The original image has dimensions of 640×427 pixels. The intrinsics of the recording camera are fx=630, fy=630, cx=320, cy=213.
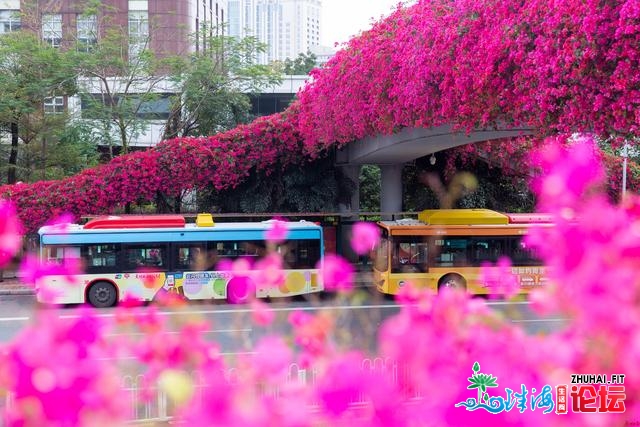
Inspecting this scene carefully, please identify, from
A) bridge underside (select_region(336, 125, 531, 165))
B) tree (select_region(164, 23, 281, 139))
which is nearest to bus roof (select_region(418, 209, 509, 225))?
bridge underside (select_region(336, 125, 531, 165))

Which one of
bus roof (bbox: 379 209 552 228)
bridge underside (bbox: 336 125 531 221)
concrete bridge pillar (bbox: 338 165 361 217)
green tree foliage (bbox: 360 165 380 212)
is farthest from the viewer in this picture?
green tree foliage (bbox: 360 165 380 212)

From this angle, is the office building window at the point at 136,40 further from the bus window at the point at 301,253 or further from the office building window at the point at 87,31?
the bus window at the point at 301,253

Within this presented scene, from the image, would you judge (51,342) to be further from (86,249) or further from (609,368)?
(86,249)

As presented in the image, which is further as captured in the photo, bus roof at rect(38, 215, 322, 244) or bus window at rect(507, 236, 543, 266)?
bus window at rect(507, 236, 543, 266)

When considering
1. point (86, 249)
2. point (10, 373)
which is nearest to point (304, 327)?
point (10, 373)

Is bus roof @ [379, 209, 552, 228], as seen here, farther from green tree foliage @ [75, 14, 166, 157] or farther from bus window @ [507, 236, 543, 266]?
green tree foliage @ [75, 14, 166, 157]

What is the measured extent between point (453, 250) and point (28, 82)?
14.6m

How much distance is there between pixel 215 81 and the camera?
21953 millimetres

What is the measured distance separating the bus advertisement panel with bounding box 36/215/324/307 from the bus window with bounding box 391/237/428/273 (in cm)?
235

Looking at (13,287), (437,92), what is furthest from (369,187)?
(437,92)

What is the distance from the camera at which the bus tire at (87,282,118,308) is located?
14578mm

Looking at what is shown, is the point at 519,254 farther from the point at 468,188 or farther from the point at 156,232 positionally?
the point at 156,232

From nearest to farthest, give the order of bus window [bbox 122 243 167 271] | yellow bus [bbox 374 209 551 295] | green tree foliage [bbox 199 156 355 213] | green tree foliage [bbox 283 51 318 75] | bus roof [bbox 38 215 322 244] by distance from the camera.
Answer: bus roof [bbox 38 215 322 244], bus window [bbox 122 243 167 271], yellow bus [bbox 374 209 551 295], green tree foliage [bbox 199 156 355 213], green tree foliage [bbox 283 51 318 75]

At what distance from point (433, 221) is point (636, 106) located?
8.27 meters
